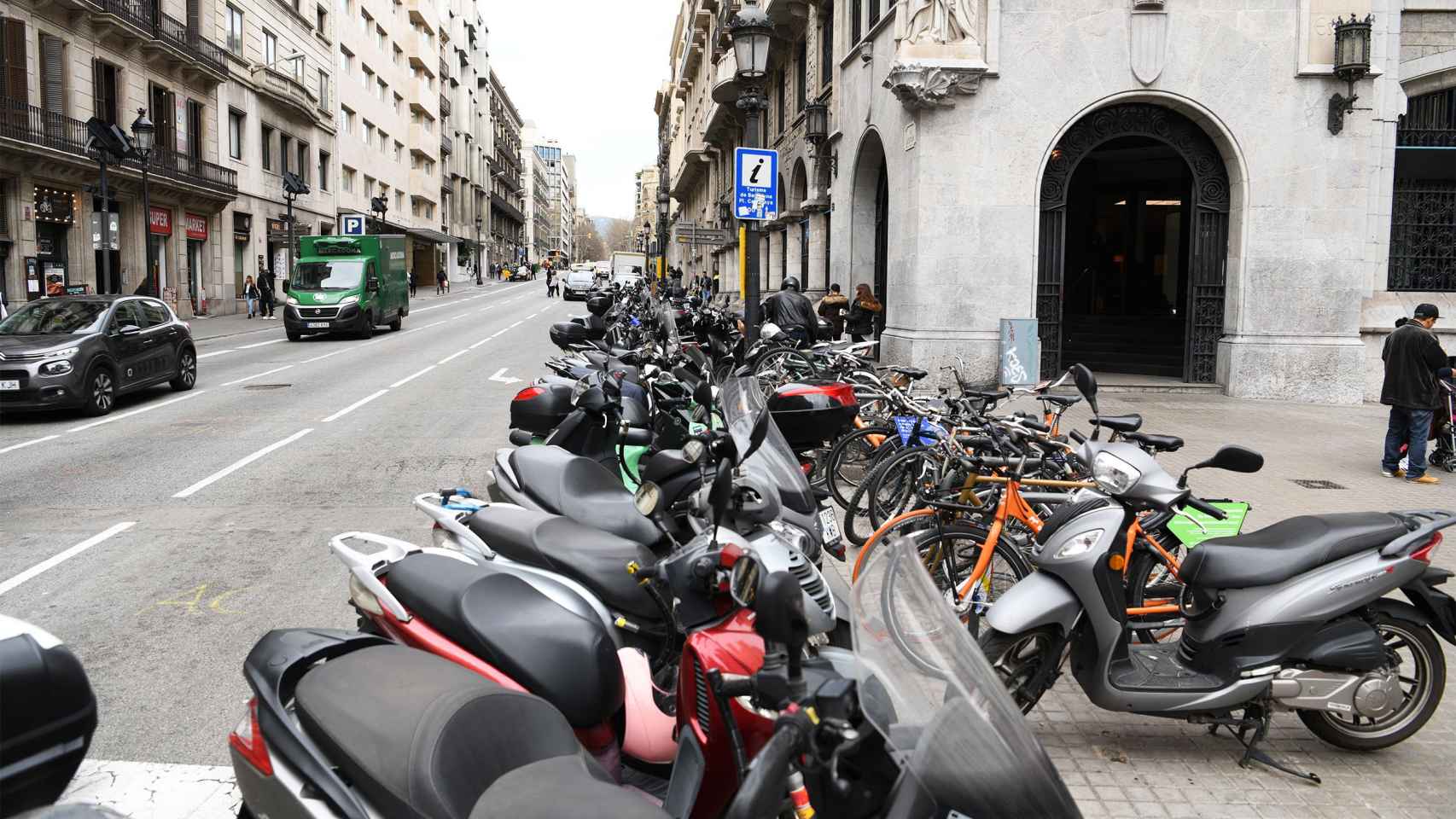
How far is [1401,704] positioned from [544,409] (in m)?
5.48

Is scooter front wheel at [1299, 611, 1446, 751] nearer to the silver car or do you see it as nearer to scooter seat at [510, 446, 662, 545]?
scooter seat at [510, 446, 662, 545]

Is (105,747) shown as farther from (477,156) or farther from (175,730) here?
(477,156)

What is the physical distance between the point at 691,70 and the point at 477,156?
41263 millimetres

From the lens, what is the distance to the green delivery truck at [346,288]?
85.8ft

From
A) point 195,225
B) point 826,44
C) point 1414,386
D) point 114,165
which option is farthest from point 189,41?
point 1414,386

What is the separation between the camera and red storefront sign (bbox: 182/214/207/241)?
3574cm

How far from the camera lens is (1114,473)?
4273 millimetres

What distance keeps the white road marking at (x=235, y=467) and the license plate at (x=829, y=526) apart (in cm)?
655

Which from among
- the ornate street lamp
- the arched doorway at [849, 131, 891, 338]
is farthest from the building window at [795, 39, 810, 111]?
the ornate street lamp

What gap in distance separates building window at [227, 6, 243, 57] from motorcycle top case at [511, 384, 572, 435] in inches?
1516

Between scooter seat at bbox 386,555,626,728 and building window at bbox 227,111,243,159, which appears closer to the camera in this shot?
scooter seat at bbox 386,555,626,728

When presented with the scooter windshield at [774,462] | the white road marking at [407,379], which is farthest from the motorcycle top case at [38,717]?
the white road marking at [407,379]

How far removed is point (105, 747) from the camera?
408cm

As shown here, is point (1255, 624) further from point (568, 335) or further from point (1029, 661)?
point (568, 335)
